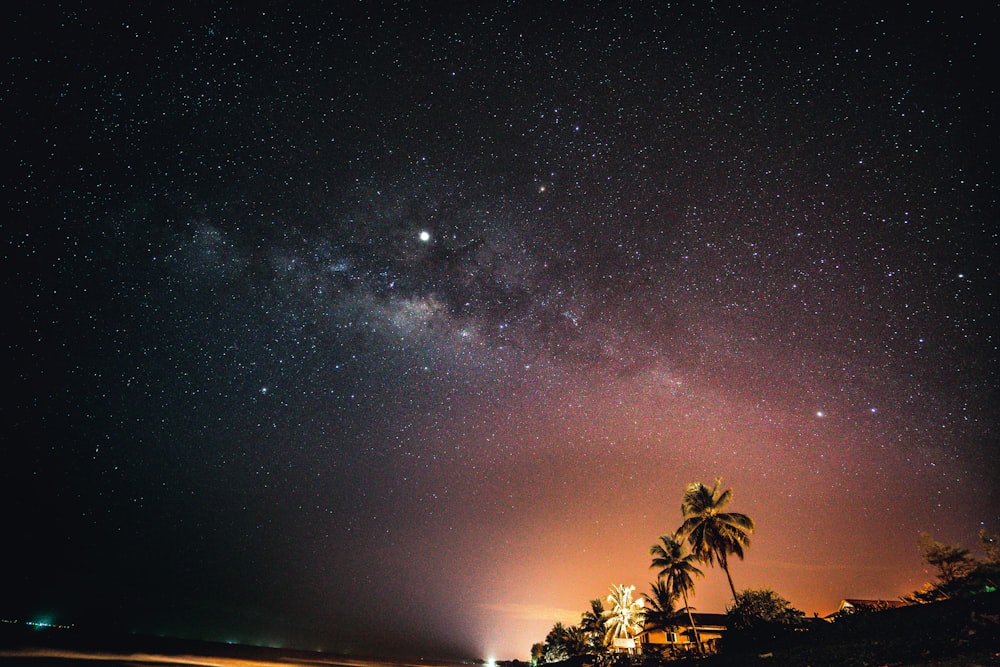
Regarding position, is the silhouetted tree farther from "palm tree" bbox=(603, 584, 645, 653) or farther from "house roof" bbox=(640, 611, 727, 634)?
"house roof" bbox=(640, 611, 727, 634)

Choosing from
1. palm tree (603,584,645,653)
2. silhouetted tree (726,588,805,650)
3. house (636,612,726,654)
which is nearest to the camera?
silhouetted tree (726,588,805,650)

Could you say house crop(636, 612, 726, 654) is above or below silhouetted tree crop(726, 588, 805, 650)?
below

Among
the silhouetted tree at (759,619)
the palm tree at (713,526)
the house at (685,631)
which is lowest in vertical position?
the house at (685,631)

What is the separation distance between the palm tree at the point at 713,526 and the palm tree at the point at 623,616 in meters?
11.3

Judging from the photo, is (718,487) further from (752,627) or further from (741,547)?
(752,627)

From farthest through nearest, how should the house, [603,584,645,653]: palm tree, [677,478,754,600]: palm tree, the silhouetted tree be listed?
the house < [603,584,645,653]: palm tree < [677,478,754,600]: palm tree < the silhouetted tree

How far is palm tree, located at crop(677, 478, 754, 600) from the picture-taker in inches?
1473

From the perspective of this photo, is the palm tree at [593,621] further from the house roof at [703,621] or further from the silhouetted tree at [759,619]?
the silhouetted tree at [759,619]

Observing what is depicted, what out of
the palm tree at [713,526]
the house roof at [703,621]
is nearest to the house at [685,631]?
the house roof at [703,621]

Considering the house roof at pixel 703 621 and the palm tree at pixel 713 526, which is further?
the house roof at pixel 703 621

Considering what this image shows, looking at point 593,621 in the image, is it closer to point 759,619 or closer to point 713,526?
point 713,526

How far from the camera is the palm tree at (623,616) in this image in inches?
1737

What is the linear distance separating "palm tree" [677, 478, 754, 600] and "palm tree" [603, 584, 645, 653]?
37.1ft

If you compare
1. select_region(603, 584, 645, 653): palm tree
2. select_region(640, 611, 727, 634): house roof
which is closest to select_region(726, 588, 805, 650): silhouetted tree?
select_region(603, 584, 645, 653): palm tree
